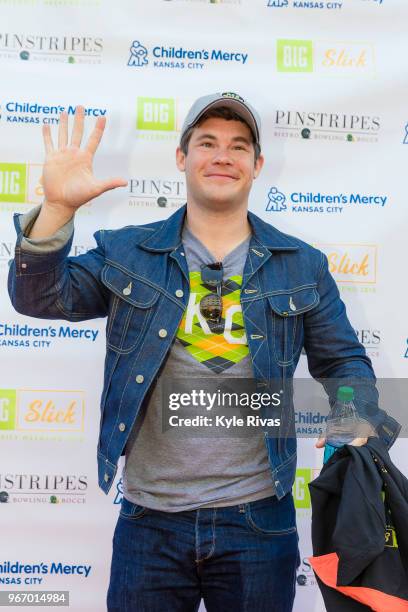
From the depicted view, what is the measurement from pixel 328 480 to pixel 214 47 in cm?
174

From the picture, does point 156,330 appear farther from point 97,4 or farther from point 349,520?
point 97,4

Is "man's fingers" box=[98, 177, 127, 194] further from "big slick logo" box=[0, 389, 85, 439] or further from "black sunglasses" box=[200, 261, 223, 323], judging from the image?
"big slick logo" box=[0, 389, 85, 439]

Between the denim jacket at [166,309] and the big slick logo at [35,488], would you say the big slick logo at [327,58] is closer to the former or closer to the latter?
the denim jacket at [166,309]

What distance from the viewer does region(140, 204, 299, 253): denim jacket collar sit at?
1.85m

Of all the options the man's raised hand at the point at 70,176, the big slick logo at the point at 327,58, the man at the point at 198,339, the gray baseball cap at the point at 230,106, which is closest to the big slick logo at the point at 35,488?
the man at the point at 198,339

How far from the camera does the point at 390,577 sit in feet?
4.81

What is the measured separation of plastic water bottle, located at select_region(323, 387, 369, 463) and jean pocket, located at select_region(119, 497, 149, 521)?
1.59 feet

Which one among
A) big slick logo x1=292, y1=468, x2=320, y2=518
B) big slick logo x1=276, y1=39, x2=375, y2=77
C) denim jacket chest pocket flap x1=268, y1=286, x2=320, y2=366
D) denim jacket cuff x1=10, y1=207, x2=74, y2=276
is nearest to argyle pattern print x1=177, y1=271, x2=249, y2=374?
denim jacket chest pocket flap x1=268, y1=286, x2=320, y2=366

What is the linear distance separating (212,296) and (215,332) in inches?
3.8

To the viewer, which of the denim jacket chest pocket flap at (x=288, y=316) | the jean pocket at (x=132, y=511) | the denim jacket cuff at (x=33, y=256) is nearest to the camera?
the denim jacket cuff at (x=33, y=256)

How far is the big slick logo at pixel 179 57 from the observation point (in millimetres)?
2557

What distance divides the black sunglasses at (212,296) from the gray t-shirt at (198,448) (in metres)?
0.02

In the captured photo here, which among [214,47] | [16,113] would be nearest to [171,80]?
[214,47]

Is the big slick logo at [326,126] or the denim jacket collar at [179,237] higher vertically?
the big slick logo at [326,126]
